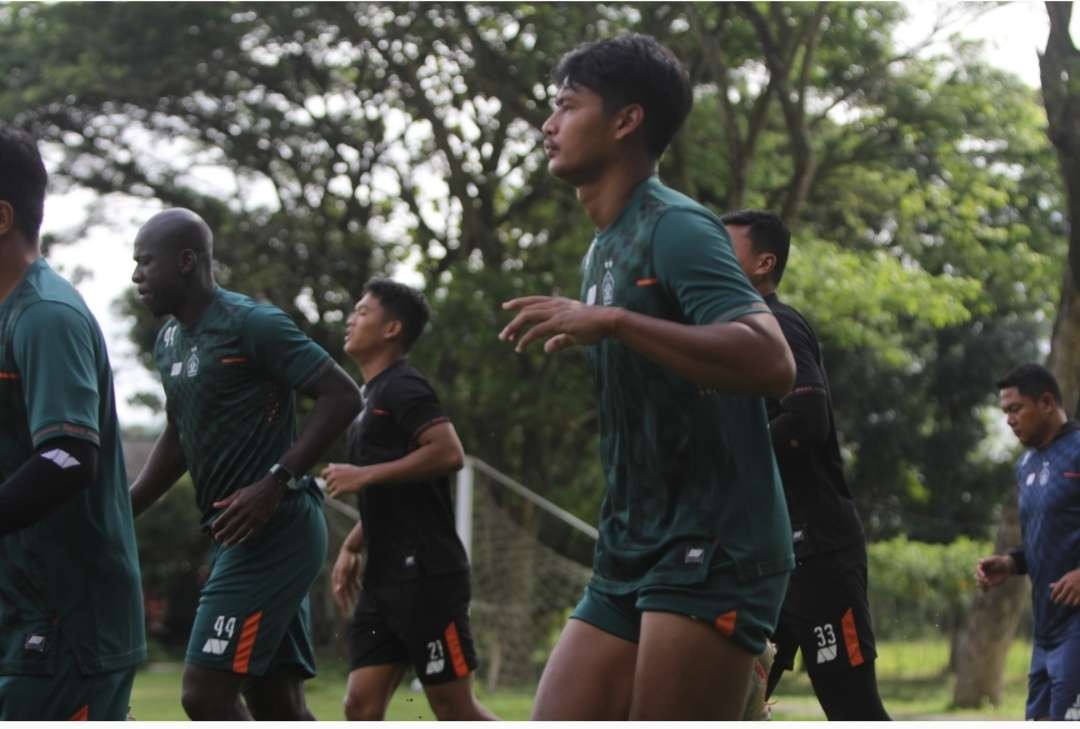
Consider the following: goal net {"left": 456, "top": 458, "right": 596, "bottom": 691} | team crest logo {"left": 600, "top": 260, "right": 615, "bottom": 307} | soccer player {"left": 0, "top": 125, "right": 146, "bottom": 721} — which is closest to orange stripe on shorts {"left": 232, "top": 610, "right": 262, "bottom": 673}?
soccer player {"left": 0, "top": 125, "right": 146, "bottom": 721}

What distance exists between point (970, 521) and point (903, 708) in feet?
47.5

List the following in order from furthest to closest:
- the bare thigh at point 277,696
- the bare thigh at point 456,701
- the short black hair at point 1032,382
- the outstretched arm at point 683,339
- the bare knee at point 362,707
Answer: the short black hair at point 1032,382, the bare thigh at point 456,701, the bare knee at point 362,707, the bare thigh at point 277,696, the outstretched arm at point 683,339

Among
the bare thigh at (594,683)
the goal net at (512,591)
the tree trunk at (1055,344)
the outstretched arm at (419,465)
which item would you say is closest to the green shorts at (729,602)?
the bare thigh at (594,683)

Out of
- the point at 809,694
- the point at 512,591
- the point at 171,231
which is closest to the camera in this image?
the point at 171,231

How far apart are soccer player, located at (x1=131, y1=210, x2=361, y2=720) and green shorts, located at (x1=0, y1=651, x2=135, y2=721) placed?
1.98 m

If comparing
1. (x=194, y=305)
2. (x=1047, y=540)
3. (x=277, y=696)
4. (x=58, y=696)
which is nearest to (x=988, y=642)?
(x=1047, y=540)

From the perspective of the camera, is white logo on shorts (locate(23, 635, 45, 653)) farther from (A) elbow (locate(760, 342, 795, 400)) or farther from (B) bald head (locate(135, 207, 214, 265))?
(B) bald head (locate(135, 207, 214, 265))

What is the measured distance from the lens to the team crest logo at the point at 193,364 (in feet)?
21.1

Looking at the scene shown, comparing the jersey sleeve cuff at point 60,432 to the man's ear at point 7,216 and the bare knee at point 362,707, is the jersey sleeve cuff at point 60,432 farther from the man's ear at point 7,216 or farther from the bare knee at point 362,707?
the bare knee at point 362,707

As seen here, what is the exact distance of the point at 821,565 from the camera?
Answer: 6.67 m

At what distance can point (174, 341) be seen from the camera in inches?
259

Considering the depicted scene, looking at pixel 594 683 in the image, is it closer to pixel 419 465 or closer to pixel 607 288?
pixel 607 288

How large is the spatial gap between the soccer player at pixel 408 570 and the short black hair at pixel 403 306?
0.89 ft

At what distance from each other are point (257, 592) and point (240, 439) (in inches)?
23.3
